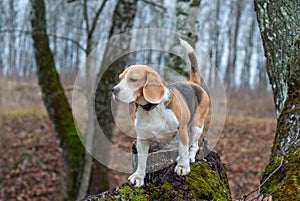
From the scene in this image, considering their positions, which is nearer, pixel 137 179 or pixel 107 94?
pixel 137 179

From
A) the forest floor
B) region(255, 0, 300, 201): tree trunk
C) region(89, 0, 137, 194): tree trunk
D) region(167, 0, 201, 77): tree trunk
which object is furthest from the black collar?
the forest floor

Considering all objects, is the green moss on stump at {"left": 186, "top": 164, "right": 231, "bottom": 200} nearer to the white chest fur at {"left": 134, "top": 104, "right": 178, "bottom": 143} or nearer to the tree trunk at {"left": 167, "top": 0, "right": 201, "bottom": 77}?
the white chest fur at {"left": 134, "top": 104, "right": 178, "bottom": 143}

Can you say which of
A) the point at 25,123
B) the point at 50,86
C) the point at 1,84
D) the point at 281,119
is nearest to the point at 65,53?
the point at 1,84

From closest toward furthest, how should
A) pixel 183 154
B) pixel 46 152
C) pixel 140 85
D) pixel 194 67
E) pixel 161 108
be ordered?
pixel 140 85 → pixel 161 108 → pixel 183 154 → pixel 194 67 → pixel 46 152

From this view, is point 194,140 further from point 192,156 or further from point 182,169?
point 182,169

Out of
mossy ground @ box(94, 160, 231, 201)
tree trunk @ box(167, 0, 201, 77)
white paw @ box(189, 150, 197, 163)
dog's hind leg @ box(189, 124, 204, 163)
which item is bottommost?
mossy ground @ box(94, 160, 231, 201)

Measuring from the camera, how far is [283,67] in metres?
3.15

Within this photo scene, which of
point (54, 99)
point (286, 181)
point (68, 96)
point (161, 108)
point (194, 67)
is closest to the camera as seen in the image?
point (161, 108)


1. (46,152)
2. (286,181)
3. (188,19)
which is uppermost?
(188,19)

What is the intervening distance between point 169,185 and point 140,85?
77cm

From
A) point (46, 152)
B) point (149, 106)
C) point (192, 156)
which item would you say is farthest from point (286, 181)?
point (46, 152)

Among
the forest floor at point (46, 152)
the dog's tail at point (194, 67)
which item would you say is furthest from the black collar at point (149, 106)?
the forest floor at point (46, 152)

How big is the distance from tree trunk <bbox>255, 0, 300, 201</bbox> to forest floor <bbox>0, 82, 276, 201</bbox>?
14.7 feet

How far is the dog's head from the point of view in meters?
1.89
